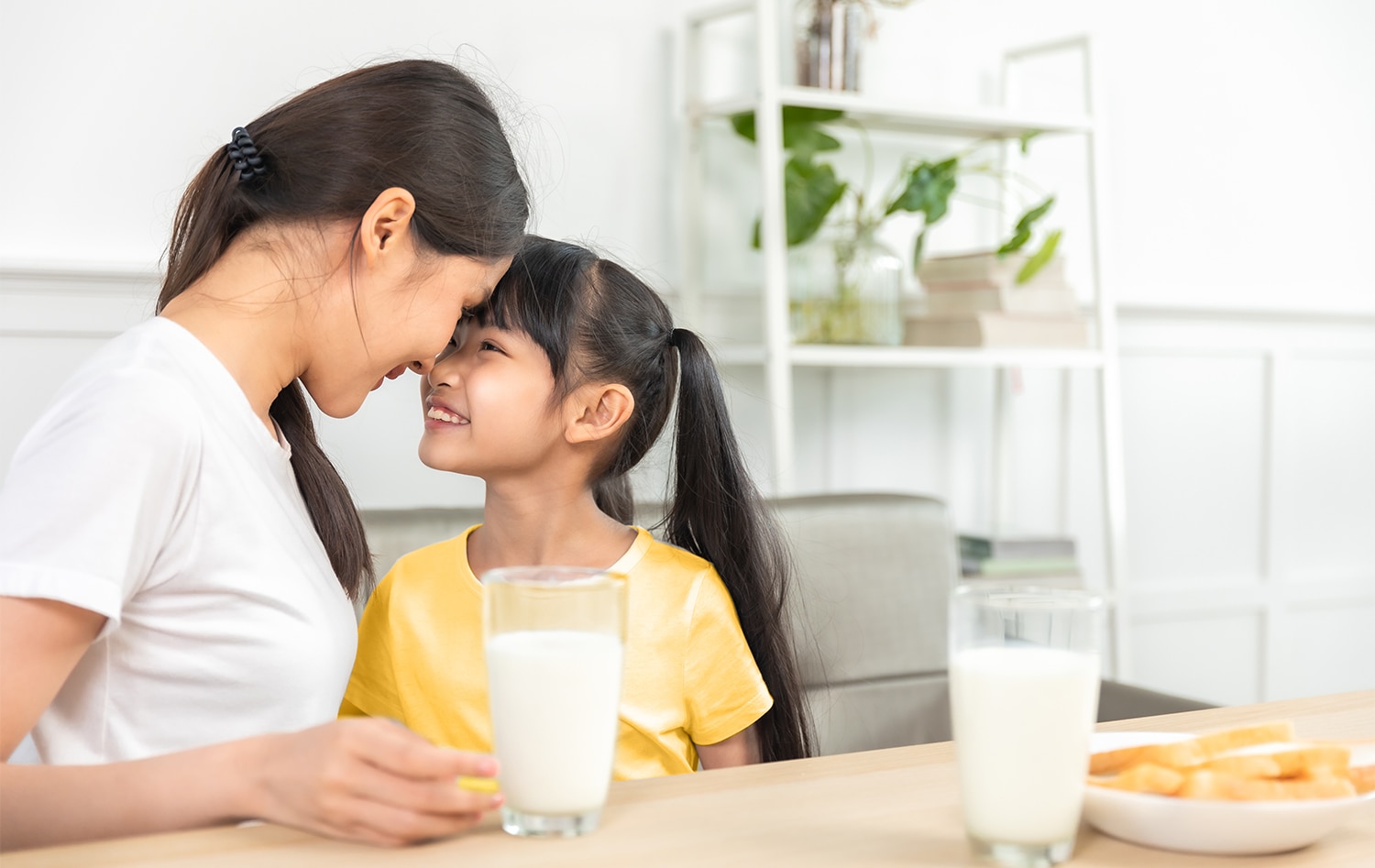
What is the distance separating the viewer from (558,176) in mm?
2439

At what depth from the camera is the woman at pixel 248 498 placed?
2.42 feet

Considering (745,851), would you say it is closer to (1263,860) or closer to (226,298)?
(1263,860)

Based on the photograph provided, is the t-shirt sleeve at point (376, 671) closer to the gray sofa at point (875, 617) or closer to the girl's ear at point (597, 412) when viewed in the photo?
the girl's ear at point (597, 412)

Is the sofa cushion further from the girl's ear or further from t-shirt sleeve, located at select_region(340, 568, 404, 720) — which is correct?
t-shirt sleeve, located at select_region(340, 568, 404, 720)

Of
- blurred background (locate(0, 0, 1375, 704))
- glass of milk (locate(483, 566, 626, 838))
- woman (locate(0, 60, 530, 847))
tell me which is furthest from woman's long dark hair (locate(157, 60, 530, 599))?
blurred background (locate(0, 0, 1375, 704))

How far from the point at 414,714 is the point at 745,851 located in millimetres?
704

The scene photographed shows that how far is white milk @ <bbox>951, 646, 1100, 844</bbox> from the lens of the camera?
2.06 ft

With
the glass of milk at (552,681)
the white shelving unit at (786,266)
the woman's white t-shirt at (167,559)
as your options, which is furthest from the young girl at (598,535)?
the white shelving unit at (786,266)

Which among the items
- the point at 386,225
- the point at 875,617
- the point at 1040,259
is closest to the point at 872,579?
the point at 875,617

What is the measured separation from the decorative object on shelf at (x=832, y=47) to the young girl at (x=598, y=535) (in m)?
1.22

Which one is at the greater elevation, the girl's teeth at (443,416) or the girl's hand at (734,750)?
the girl's teeth at (443,416)

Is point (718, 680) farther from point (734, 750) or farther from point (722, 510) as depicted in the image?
point (722, 510)

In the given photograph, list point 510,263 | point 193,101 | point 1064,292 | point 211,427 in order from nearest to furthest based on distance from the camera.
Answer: point 211,427, point 510,263, point 193,101, point 1064,292

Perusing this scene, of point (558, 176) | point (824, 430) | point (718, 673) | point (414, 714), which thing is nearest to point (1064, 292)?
point (824, 430)
